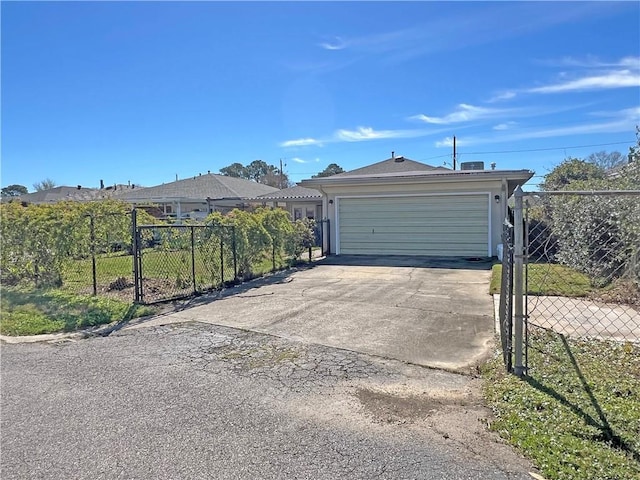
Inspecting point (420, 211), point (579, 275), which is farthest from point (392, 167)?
point (579, 275)

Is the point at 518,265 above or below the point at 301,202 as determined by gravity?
below

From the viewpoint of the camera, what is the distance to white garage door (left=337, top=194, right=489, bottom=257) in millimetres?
14148

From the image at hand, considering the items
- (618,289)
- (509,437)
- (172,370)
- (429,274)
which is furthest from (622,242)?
(172,370)

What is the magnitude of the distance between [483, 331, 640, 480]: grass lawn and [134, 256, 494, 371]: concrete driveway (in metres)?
0.77

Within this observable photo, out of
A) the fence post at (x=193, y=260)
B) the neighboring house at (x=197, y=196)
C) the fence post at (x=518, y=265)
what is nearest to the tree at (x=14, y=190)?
the neighboring house at (x=197, y=196)

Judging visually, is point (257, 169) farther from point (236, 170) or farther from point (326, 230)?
point (326, 230)

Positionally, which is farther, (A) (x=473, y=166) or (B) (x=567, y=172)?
(B) (x=567, y=172)

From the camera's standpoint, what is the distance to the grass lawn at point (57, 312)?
6379 mm

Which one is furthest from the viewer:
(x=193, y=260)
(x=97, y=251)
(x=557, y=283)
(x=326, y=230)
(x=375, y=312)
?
(x=326, y=230)

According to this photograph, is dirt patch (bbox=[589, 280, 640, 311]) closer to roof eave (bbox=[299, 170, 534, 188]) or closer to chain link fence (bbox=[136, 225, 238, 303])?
roof eave (bbox=[299, 170, 534, 188])

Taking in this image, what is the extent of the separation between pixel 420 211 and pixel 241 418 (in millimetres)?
12423

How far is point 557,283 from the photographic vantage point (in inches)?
348

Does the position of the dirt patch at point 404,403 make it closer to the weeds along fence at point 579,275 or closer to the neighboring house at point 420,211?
the weeds along fence at point 579,275

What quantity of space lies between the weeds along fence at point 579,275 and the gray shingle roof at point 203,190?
796 inches
